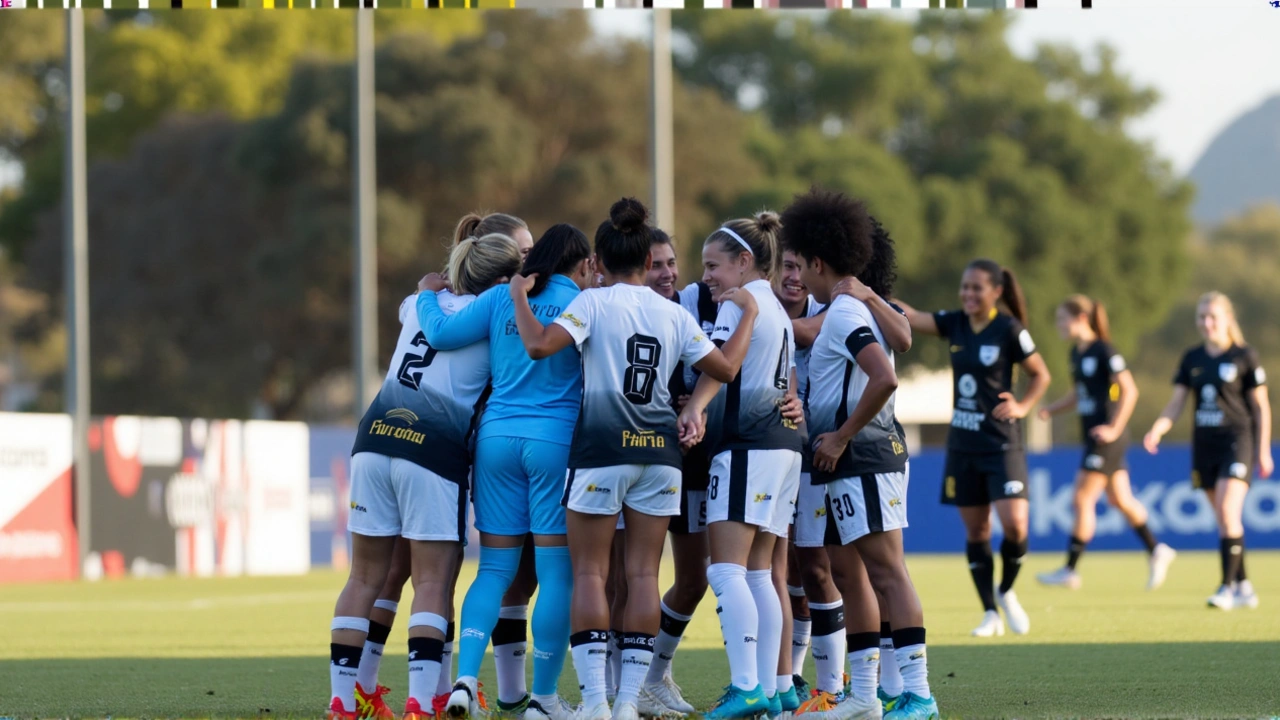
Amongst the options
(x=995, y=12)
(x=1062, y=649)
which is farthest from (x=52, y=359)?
(x=1062, y=649)

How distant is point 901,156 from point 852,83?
277 centimetres

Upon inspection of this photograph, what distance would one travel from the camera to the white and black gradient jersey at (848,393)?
703 centimetres

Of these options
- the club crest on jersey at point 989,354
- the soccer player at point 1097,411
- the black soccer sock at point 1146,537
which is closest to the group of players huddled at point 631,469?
the club crest on jersey at point 989,354

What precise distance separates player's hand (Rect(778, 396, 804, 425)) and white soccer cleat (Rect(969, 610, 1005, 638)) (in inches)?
165

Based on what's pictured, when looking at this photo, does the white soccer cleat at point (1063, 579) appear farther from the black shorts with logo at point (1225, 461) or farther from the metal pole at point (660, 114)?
the metal pole at point (660, 114)

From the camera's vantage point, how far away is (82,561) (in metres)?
19.9

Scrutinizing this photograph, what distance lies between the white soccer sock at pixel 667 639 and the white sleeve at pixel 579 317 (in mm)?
1533

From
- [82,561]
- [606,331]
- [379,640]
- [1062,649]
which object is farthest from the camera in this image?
[82,561]

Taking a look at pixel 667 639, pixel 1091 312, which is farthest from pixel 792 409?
pixel 1091 312

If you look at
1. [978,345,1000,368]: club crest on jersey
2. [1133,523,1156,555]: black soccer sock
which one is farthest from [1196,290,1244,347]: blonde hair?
[978,345,1000,368]: club crest on jersey

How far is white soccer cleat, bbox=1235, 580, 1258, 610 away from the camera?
1302 cm

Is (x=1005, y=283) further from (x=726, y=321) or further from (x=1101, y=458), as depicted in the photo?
(x=1101, y=458)

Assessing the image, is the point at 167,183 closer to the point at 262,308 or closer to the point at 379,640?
the point at 262,308

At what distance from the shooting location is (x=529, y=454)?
6.93 m
